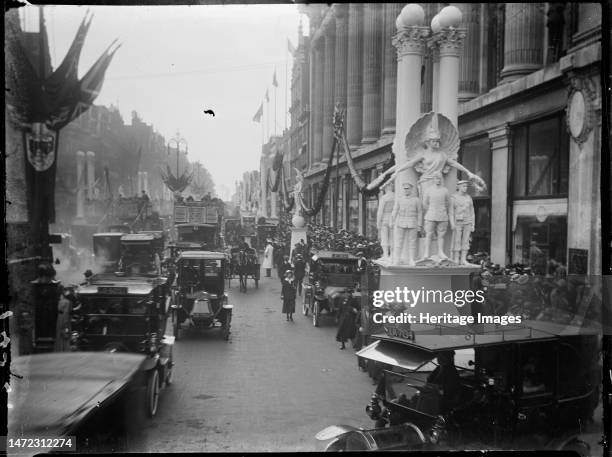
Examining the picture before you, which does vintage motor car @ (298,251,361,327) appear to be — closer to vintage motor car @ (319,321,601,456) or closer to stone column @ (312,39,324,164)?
stone column @ (312,39,324,164)

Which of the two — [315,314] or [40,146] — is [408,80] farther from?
[40,146]

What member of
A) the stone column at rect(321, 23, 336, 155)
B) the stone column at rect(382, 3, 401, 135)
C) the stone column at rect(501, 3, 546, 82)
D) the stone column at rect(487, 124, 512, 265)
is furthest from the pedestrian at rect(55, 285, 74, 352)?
the stone column at rect(501, 3, 546, 82)

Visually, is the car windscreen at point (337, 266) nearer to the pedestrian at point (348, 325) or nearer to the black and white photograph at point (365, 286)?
the black and white photograph at point (365, 286)

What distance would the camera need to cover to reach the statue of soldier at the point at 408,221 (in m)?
11.0

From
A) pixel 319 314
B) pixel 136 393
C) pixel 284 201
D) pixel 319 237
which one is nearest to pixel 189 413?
pixel 136 393

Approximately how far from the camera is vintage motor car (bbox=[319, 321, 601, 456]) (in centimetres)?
627

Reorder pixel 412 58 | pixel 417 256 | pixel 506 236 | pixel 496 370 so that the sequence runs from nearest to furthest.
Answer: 1. pixel 496 370
2. pixel 417 256
3. pixel 412 58
4. pixel 506 236

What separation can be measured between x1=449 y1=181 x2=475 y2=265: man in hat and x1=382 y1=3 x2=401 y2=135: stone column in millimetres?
3561

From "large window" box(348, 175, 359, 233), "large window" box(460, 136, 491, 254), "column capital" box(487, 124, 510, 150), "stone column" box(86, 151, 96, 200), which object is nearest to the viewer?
Answer: "stone column" box(86, 151, 96, 200)

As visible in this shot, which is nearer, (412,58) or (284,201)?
(412,58)

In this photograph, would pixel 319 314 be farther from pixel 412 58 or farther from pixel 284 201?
pixel 284 201

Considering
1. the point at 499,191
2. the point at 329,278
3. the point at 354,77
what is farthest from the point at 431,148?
the point at 354,77

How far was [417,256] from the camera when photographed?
36.4 ft

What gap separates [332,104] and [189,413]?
1306 centimetres
